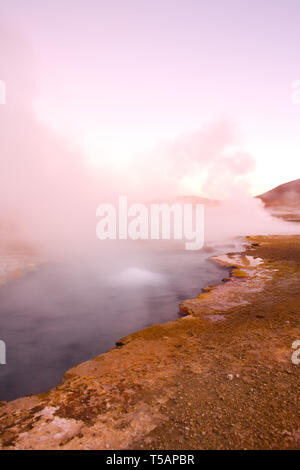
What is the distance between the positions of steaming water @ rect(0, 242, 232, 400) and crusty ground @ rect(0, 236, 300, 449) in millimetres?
2520

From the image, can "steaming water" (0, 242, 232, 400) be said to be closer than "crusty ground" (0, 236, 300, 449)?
No

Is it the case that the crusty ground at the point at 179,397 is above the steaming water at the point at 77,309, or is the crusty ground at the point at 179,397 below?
above

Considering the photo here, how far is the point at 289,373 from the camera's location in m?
7.20

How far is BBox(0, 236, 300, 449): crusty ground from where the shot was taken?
5.22 meters

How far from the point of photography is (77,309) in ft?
52.9

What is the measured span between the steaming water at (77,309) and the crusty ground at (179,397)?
252 cm

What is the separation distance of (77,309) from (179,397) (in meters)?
11.1

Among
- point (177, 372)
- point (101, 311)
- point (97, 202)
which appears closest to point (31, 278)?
point (101, 311)

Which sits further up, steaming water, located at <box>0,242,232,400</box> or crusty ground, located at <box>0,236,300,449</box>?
crusty ground, located at <box>0,236,300,449</box>

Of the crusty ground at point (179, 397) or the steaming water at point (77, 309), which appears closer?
the crusty ground at point (179, 397)

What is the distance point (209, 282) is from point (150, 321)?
7868 millimetres

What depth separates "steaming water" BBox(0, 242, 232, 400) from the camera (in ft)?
34.5

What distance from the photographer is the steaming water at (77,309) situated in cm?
1051
